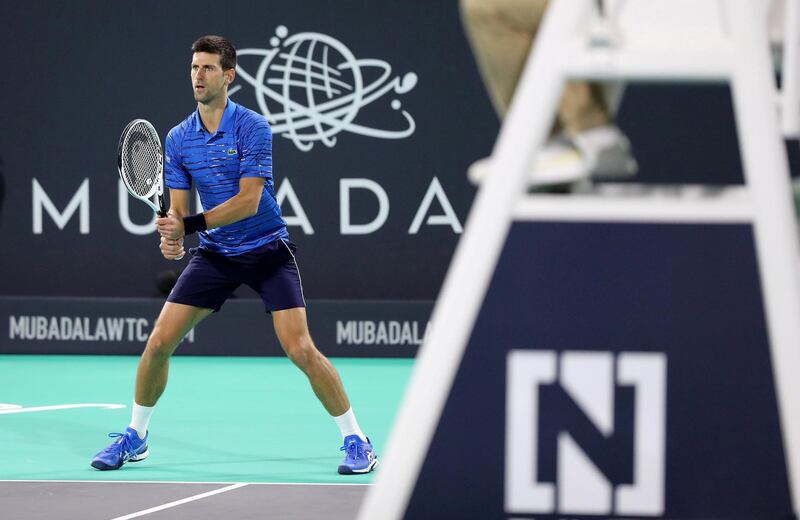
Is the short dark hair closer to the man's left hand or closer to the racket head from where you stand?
the racket head

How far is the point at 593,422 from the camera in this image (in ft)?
6.41

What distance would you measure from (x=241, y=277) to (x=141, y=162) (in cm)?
69

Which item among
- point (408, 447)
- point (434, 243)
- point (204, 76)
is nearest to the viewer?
point (408, 447)

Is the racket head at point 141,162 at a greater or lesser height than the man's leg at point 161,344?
greater

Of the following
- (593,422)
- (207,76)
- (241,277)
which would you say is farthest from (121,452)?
(593,422)

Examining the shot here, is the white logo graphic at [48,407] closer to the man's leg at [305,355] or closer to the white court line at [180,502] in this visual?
the man's leg at [305,355]

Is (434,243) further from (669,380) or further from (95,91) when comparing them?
(669,380)

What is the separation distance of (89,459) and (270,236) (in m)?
1.32

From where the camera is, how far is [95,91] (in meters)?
11.0

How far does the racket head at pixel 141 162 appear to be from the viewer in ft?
19.2

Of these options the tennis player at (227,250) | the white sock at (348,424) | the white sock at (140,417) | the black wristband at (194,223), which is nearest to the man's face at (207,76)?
the tennis player at (227,250)

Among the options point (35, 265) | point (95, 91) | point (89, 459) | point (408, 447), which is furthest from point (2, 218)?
point (408, 447)

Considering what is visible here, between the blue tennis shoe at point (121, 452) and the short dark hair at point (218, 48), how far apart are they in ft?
5.17

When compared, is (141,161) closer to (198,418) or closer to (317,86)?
(198,418)
